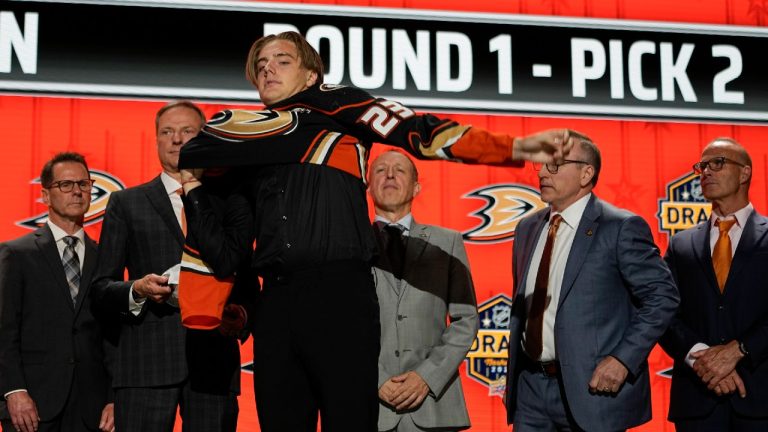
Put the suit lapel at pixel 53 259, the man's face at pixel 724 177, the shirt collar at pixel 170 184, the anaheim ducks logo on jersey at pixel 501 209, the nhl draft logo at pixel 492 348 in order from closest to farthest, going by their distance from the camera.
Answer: the shirt collar at pixel 170 184 → the suit lapel at pixel 53 259 → the man's face at pixel 724 177 → the nhl draft logo at pixel 492 348 → the anaheim ducks logo on jersey at pixel 501 209

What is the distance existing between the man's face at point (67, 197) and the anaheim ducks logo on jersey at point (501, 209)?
186cm

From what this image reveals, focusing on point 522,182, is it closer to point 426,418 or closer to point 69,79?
point 426,418

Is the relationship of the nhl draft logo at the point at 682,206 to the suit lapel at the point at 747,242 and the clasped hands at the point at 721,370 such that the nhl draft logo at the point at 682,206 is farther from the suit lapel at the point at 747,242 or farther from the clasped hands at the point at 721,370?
the clasped hands at the point at 721,370

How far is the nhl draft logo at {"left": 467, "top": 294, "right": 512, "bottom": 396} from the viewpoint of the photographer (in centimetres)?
439

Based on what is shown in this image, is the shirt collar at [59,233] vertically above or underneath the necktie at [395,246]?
above

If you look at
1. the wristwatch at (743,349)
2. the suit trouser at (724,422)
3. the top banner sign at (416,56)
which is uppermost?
the top banner sign at (416,56)

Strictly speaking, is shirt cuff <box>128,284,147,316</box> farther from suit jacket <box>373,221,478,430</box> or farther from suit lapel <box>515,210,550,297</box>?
suit lapel <box>515,210,550,297</box>

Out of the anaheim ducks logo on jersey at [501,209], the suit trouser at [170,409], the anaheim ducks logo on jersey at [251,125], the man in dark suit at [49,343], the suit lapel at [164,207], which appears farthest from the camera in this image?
the anaheim ducks logo on jersey at [501,209]

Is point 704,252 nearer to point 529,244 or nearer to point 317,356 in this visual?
point 529,244

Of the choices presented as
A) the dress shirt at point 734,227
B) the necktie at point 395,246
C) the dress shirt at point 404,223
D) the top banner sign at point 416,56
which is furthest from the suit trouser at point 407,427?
the top banner sign at point 416,56

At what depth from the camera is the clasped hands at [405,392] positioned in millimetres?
3146

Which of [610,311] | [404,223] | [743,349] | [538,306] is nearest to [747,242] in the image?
[743,349]

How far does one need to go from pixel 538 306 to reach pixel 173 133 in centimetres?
142

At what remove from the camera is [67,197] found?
360 centimetres
